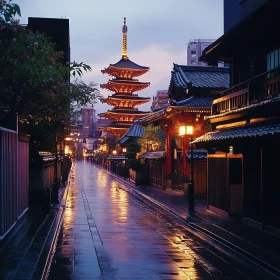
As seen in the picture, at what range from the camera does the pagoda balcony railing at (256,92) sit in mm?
14648

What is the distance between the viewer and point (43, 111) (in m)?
17.5

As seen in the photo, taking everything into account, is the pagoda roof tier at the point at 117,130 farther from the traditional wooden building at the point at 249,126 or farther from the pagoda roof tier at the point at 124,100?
the traditional wooden building at the point at 249,126

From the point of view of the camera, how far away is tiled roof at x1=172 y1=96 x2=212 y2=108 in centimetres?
2962

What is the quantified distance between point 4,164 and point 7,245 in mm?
2143

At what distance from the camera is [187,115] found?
1196 inches

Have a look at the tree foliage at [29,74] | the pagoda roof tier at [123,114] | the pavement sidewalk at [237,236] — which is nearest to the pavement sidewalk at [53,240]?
the pavement sidewalk at [237,236]

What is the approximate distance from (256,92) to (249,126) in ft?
3.86

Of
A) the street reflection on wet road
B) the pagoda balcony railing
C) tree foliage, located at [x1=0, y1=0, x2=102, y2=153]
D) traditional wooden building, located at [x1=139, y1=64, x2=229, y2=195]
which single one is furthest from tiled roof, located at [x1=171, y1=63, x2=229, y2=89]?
tree foliage, located at [x1=0, y1=0, x2=102, y2=153]

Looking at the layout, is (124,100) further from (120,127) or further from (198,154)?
(198,154)

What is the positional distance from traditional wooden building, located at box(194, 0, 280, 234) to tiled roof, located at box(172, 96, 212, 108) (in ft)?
27.6

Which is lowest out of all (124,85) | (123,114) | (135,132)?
(135,132)

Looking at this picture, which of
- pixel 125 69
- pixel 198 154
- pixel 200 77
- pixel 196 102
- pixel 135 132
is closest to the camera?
pixel 198 154

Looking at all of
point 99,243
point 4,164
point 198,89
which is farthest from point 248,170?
point 198,89

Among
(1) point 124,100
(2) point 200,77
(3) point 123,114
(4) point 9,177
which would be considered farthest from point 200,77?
(3) point 123,114
